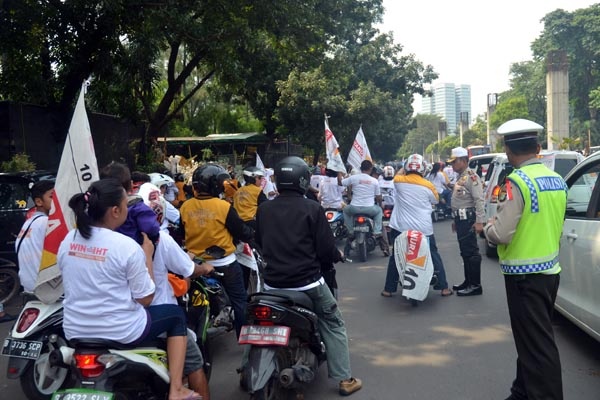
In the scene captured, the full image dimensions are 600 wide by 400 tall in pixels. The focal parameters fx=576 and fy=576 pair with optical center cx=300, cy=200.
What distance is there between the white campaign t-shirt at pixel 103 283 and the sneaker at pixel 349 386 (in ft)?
5.98

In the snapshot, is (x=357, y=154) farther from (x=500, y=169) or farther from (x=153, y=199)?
(x=153, y=199)

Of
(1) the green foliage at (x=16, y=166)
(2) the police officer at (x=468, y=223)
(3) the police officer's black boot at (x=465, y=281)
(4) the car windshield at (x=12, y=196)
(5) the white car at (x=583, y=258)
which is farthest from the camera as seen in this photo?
(1) the green foliage at (x=16, y=166)

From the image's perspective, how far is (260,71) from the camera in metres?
17.2

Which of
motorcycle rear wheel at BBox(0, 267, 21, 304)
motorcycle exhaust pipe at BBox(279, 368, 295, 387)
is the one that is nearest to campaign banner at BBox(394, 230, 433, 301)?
motorcycle exhaust pipe at BBox(279, 368, 295, 387)

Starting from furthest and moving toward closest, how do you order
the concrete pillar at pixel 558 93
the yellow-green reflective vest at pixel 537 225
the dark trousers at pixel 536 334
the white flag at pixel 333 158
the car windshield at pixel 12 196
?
the concrete pillar at pixel 558 93
the white flag at pixel 333 158
the car windshield at pixel 12 196
the yellow-green reflective vest at pixel 537 225
the dark trousers at pixel 536 334

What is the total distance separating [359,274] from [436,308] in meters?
2.32

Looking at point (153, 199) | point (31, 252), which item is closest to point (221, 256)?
point (153, 199)

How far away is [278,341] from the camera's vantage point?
3762 millimetres

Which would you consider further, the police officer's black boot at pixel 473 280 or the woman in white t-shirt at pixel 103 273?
the police officer's black boot at pixel 473 280

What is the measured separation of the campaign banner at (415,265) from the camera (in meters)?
6.84

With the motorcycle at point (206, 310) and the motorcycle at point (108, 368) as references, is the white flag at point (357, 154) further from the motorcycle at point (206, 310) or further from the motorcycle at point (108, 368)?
the motorcycle at point (108, 368)

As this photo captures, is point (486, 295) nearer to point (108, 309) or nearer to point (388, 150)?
point (108, 309)

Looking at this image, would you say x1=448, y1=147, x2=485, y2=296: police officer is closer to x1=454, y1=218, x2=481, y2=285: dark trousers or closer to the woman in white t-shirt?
x1=454, y1=218, x2=481, y2=285: dark trousers

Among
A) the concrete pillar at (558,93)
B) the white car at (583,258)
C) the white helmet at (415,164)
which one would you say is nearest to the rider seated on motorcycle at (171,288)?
the white car at (583,258)
